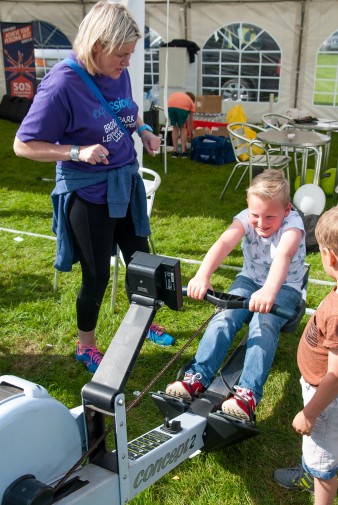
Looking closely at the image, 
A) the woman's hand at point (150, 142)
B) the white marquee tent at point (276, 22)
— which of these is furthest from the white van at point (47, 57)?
the woman's hand at point (150, 142)

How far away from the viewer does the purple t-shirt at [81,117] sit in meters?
2.34

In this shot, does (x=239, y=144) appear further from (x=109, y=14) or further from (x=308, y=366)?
(x=308, y=366)

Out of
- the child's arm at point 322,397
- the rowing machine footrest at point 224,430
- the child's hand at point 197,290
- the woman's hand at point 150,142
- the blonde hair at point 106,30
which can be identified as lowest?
Result: the rowing machine footrest at point 224,430

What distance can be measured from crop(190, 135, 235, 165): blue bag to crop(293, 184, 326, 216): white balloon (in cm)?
288

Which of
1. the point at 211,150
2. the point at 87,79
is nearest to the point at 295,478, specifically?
the point at 87,79

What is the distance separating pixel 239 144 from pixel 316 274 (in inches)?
128

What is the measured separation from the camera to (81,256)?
2.74 meters

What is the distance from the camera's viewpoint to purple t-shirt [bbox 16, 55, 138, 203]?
92.3 inches

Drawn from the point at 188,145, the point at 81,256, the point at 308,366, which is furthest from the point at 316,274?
the point at 188,145

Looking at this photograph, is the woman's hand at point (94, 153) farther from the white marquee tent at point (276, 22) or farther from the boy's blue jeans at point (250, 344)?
the white marquee tent at point (276, 22)

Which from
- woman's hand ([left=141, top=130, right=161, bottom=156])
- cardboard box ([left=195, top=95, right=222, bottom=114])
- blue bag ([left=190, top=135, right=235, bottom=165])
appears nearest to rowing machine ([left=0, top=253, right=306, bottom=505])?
woman's hand ([left=141, top=130, right=161, bottom=156])

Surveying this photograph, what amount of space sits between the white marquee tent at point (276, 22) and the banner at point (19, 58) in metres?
0.85

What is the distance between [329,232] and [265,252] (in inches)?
41.1

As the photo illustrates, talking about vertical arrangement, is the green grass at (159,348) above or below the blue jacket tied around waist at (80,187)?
below
